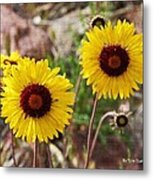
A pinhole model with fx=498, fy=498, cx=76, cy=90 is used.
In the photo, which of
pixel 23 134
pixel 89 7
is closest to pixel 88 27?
pixel 89 7

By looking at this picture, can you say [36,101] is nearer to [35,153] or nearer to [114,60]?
[35,153]

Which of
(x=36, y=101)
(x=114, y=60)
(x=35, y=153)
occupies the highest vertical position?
(x=114, y=60)

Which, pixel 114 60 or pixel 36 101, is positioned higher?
pixel 114 60

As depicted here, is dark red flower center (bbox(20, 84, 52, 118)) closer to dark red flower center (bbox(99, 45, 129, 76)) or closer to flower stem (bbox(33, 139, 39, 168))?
flower stem (bbox(33, 139, 39, 168))

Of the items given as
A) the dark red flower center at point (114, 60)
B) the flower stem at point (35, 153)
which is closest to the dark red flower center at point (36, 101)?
the flower stem at point (35, 153)

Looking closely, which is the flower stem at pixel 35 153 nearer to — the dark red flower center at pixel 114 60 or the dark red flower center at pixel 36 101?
the dark red flower center at pixel 36 101

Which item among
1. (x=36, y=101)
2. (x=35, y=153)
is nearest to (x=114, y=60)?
(x=36, y=101)

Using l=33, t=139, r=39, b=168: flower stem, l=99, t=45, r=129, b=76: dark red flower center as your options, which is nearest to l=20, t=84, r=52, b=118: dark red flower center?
l=33, t=139, r=39, b=168: flower stem
